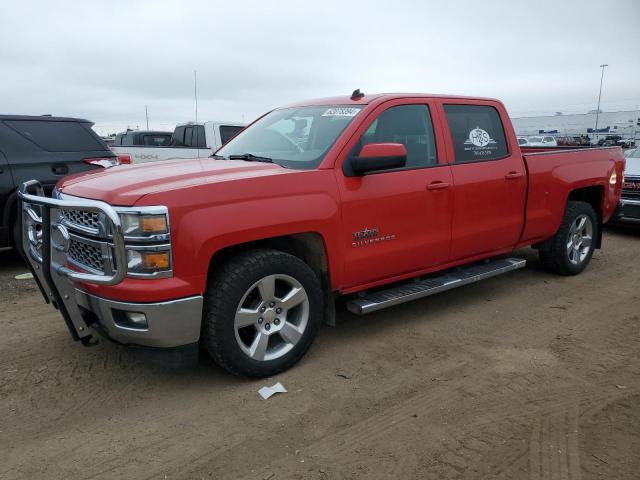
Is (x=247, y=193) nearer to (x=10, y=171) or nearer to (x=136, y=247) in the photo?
(x=136, y=247)

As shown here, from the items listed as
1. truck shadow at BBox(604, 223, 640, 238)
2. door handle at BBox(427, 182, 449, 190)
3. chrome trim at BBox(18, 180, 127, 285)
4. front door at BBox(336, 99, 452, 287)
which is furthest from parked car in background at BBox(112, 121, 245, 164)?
chrome trim at BBox(18, 180, 127, 285)

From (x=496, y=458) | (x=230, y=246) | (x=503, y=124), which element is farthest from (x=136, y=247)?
(x=503, y=124)

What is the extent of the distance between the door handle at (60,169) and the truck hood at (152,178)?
9.28ft

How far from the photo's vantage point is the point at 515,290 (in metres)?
5.44

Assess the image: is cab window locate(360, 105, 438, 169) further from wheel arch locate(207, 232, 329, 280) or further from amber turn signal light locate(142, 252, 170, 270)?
amber turn signal light locate(142, 252, 170, 270)

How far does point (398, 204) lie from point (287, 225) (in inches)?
39.9

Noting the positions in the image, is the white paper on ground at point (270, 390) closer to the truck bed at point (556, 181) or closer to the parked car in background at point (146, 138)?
the truck bed at point (556, 181)

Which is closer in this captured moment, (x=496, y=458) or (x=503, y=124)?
(x=496, y=458)

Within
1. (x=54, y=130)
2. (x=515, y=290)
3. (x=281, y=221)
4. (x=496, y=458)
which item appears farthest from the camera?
(x=54, y=130)

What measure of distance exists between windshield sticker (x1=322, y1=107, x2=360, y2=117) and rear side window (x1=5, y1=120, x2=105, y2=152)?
396 centimetres

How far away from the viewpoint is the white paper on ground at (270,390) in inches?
129

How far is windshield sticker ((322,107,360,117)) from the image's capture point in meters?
4.04

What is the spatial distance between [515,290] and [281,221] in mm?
3164

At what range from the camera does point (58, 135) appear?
21.6 feet
